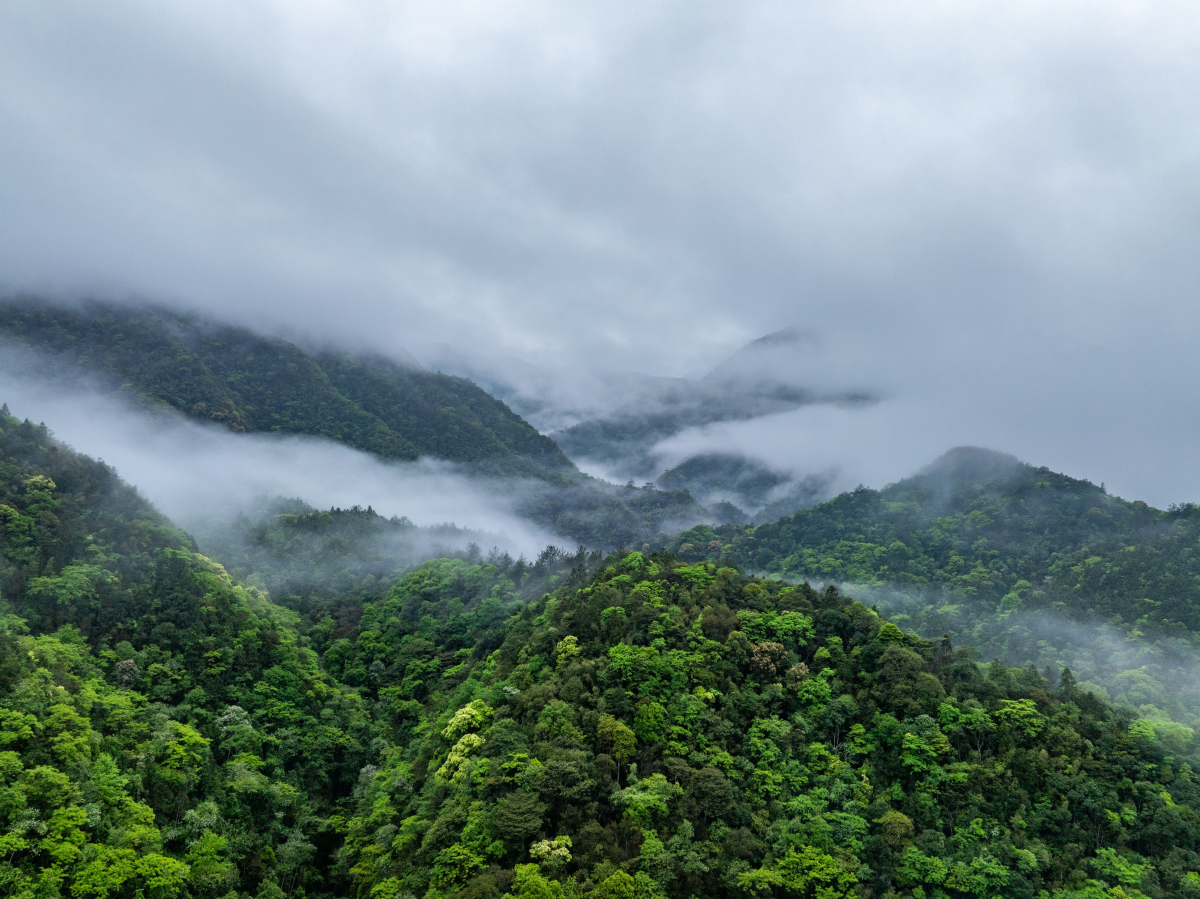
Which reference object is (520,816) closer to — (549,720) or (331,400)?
(549,720)

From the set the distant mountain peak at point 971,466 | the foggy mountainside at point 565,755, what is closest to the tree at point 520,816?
the foggy mountainside at point 565,755

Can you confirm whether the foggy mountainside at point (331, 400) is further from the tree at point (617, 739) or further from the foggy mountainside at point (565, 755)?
the tree at point (617, 739)

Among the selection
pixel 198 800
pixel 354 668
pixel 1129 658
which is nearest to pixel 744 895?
pixel 198 800

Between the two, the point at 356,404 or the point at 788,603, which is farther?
the point at 356,404

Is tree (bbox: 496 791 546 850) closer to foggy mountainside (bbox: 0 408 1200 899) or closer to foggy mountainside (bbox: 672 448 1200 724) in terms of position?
foggy mountainside (bbox: 0 408 1200 899)

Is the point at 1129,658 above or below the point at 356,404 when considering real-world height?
below

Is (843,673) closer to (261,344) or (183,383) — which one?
(183,383)

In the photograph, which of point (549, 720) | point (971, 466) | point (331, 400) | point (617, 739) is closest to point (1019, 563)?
point (971, 466)
